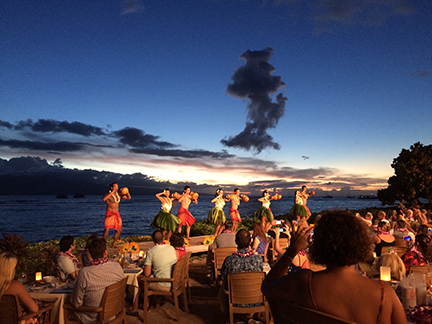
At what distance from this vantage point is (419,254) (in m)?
4.33

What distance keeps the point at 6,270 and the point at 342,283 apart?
3.09 metres

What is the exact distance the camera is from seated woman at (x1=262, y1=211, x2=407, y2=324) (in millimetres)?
1467

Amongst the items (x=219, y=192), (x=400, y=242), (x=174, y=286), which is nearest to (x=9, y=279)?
(x=174, y=286)

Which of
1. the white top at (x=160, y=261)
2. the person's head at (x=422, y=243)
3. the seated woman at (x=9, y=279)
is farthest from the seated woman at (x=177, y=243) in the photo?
the person's head at (x=422, y=243)

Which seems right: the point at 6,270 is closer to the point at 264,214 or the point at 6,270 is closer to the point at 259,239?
the point at 259,239

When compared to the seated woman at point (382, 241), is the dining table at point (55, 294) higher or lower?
lower

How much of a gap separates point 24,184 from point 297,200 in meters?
171

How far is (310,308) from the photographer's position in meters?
1.54

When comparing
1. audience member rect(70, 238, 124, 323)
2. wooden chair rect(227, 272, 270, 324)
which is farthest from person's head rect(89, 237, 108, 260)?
wooden chair rect(227, 272, 270, 324)

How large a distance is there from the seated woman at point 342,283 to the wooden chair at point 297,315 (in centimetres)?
3

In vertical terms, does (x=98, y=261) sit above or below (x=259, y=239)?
above

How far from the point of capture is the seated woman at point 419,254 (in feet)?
14.0

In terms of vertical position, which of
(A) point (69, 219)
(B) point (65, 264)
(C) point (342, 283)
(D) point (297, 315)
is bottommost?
(A) point (69, 219)

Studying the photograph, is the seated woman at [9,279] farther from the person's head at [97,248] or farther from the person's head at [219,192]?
the person's head at [219,192]
